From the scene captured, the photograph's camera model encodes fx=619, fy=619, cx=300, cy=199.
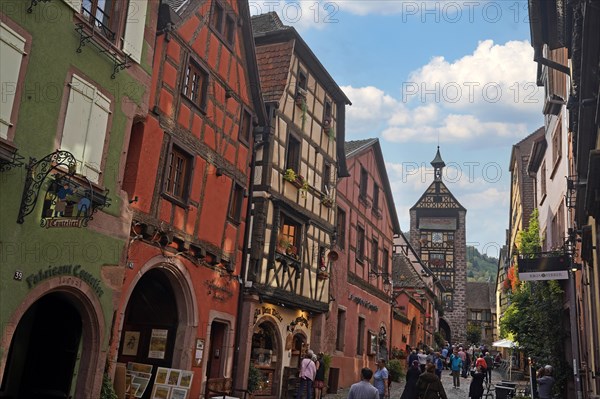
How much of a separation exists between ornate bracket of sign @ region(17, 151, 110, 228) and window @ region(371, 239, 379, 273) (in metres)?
18.3

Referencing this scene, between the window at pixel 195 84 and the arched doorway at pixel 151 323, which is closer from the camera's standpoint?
the arched doorway at pixel 151 323

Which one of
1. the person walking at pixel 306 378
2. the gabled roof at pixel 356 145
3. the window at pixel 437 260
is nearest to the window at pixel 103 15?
the person walking at pixel 306 378

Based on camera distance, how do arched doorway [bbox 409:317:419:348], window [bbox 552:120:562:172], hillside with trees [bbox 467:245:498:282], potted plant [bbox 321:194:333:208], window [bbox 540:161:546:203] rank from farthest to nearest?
hillside with trees [bbox 467:245:498:282]
arched doorway [bbox 409:317:419:348]
window [bbox 540:161:546:203]
potted plant [bbox 321:194:333:208]
window [bbox 552:120:562:172]

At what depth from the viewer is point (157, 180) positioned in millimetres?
12562

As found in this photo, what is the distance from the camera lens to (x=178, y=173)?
1361cm

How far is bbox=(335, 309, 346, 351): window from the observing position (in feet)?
72.6

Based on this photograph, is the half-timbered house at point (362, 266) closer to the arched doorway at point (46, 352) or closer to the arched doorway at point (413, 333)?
the arched doorway at point (413, 333)

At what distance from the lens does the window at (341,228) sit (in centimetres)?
2279

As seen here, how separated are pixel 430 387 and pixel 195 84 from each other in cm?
834

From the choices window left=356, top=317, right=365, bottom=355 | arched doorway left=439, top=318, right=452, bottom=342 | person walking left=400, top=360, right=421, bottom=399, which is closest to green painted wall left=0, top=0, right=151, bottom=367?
person walking left=400, top=360, right=421, bottom=399

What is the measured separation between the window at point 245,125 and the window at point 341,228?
7107mm

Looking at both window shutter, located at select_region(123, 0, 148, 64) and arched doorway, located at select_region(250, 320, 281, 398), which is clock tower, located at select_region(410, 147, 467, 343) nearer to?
arched doorway, located at select_region(250, 320, 281, 398)

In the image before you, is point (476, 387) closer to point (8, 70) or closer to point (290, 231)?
point (290, 231)

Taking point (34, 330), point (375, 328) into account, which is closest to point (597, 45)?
point (34, 330)
